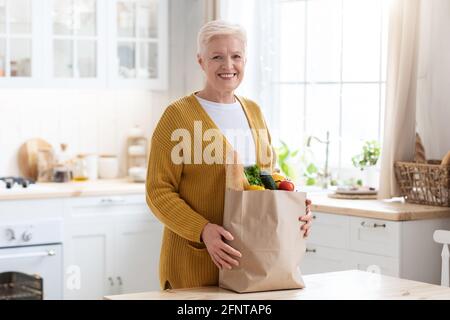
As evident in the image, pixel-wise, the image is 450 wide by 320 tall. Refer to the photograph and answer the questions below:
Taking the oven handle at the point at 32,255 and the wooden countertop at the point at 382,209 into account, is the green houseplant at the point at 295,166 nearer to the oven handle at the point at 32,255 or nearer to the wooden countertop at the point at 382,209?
the wooden countertop at the point at 382,209

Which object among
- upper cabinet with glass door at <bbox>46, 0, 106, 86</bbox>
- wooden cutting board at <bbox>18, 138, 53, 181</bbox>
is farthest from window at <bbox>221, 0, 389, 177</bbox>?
wooden cutting board at <bbox>18, 138, 53, 181</bbox>

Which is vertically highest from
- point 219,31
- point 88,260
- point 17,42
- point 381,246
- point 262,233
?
point 17,42

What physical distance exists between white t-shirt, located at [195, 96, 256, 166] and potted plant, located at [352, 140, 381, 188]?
2.06 m

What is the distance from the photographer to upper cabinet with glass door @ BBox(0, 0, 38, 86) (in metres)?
4.92

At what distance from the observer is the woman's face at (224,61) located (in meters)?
2.41

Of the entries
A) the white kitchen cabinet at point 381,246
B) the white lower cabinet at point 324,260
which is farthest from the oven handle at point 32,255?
the white kitchen cabinet at point 381,246

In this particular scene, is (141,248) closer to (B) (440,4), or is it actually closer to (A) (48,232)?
(A) (48,232)

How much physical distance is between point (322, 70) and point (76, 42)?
1.47m

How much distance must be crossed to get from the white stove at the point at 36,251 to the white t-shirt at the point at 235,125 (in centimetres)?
225

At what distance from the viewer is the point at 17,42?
16.2 ft

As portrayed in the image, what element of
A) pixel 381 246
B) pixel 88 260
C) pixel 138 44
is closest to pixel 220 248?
pixel 381 246

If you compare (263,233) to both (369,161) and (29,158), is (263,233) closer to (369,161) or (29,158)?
(369,161)

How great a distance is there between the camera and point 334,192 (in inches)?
172

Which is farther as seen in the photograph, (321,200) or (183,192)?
(321,200)
